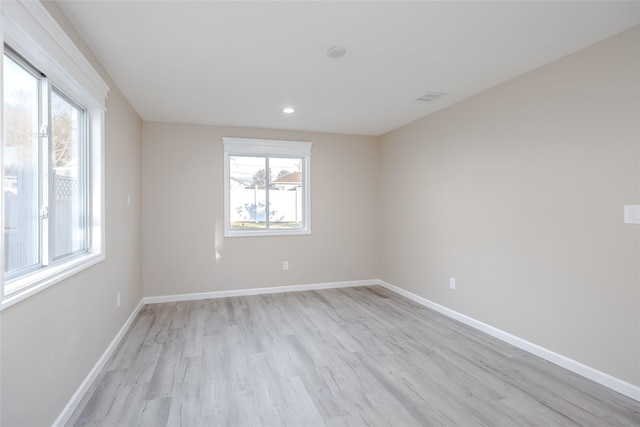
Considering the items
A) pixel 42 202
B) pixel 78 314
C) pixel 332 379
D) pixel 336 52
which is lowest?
pixel 332 379

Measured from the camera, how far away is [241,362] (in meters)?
2.68

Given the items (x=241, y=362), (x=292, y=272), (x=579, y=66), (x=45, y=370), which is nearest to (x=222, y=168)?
(x=292, y=272)

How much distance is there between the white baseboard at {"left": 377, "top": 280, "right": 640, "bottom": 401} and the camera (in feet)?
7.27

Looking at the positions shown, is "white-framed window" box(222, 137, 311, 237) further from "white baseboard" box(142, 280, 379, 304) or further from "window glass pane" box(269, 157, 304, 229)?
"white baseboard" box(142, 280, 379, 304)

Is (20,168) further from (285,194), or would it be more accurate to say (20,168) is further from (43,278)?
(285,194)

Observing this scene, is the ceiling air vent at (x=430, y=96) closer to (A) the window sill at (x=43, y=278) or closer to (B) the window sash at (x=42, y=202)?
(B) the window sash at (x=42, y=202)

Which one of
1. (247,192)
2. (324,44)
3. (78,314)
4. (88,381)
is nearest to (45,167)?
(78,314)

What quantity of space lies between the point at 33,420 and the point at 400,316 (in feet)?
10.5

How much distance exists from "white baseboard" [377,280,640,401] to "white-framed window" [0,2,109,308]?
11.5 feet

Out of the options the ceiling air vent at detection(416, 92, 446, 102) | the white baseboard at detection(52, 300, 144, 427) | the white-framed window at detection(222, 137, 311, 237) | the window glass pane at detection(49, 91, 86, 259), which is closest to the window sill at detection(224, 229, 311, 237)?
the white-framed window at detection(222, 137, 311, 237)

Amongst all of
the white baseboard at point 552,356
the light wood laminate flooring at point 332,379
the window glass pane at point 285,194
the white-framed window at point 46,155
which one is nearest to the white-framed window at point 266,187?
the window glass pane at point 285,194

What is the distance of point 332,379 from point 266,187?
3.11 metres

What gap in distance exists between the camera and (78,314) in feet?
7.00

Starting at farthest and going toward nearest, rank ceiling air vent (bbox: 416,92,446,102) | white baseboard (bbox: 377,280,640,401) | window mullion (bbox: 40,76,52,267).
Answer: ceiling air vent (bbox: 416,92,446,102) → white baseboard (bbox: 377,280,640,401) → window mullion (bbox: 40,76,52,267)
